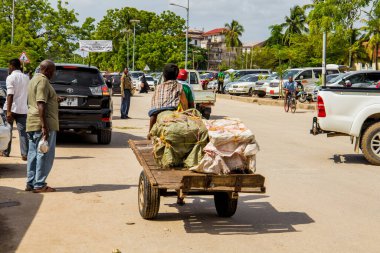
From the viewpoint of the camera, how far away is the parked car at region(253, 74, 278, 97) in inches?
1672

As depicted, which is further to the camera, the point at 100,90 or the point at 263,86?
the point at 263,86

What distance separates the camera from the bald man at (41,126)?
344 inches

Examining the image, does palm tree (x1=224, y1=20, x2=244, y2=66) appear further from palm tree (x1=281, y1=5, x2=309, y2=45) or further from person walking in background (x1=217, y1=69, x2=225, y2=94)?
person walking in background (x1=217, y1=69, x2=225, y2=94)

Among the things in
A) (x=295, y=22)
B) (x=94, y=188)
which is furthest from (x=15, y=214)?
(x=295, y=22)

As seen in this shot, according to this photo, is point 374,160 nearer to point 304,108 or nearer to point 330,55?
point 304,108

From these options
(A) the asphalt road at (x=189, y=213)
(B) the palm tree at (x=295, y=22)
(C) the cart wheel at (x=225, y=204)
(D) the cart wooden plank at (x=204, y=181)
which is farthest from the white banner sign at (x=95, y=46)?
(B) the palm tree at (x=295, y=22)

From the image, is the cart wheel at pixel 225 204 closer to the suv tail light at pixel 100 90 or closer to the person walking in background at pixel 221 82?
the suv tail light at pixel 100 90

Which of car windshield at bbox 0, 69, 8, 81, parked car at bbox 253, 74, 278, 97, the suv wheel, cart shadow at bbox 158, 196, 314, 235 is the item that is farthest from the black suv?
parked car at bbox 253, 74, 278, 97

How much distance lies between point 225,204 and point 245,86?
129 ft

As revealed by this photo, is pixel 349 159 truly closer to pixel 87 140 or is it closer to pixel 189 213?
pixel 87 140

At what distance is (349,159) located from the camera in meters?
13.5

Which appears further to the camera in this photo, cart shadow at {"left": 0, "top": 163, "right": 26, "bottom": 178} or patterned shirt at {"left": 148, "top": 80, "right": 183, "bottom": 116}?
cart shadow at {"left": 0, "top": 163, "right": 26, "bottom": 178}

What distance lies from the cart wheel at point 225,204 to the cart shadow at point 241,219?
7cm

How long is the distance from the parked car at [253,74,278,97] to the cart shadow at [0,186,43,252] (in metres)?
33.8
